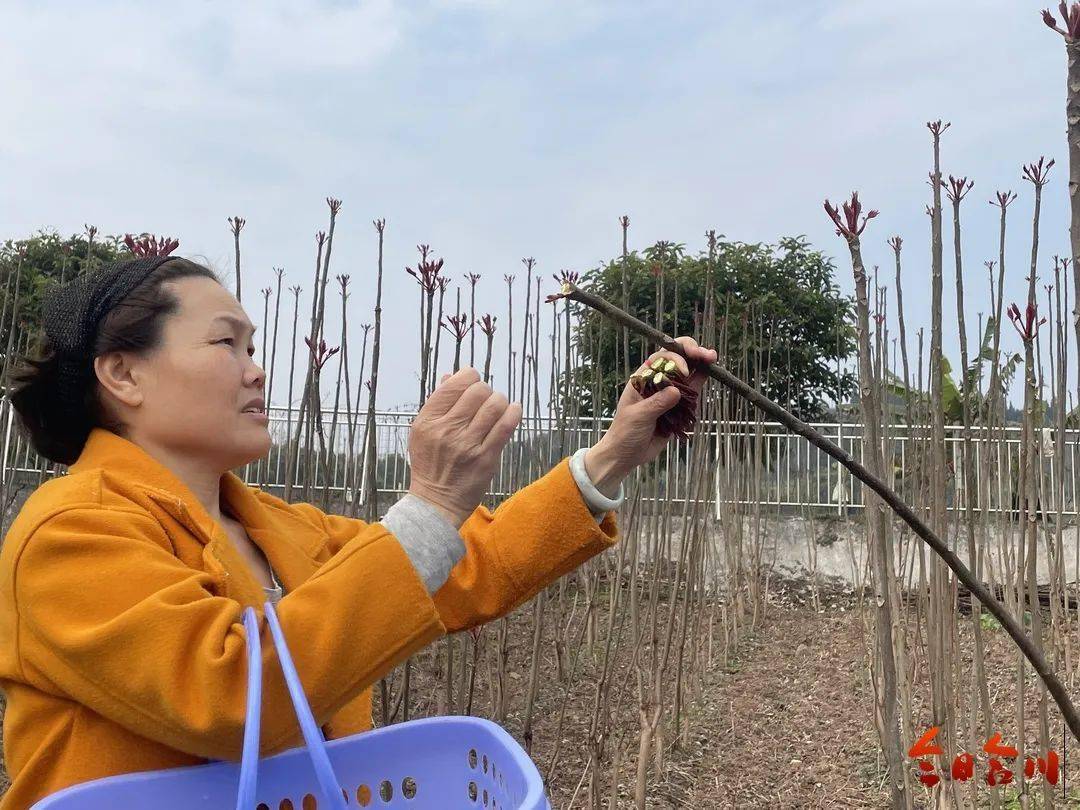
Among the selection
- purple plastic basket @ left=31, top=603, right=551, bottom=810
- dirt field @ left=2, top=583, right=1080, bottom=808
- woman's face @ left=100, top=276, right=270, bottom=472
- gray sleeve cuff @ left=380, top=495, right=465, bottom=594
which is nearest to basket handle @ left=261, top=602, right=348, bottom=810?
purple plastic basket @ left=31, top=603, right=551, bottom=810

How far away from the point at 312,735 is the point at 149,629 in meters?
0.16

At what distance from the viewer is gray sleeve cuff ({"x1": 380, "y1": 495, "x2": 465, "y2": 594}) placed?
0.68m

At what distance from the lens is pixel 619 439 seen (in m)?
0.89

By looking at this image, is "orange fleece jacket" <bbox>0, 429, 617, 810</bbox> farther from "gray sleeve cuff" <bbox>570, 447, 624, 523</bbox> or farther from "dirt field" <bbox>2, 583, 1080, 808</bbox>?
"dirt field" <bbox>2, 583, 1080, 808</bbox>

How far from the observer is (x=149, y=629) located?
0.58 m

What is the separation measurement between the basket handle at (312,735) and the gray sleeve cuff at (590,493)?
1.38ft

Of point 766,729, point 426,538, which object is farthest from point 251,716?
point 766,729

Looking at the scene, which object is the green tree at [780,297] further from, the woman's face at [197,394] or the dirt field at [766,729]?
the woman's face at [197,394]

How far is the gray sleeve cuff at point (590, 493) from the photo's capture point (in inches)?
36.4

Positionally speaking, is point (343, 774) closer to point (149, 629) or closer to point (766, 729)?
point (149, 629)

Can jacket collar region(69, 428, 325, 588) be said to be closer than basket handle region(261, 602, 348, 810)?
No

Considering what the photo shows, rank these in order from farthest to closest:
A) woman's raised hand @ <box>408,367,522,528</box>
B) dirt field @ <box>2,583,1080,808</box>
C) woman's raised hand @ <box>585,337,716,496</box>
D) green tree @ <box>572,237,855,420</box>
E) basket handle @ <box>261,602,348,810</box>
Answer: green tree @ <box>572,237,855,420</box>, dirt field @ <box>2,583,1080,808</box>, woman's raised hand @ <box>585,337,716,496</box>, woman's raised hand @ <box>408,367,522,528</box>, basket handle @ <box>261,602,348,810</box>

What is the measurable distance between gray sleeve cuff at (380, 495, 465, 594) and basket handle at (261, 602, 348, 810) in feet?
0.44

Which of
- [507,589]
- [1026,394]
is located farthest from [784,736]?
[507,589]
